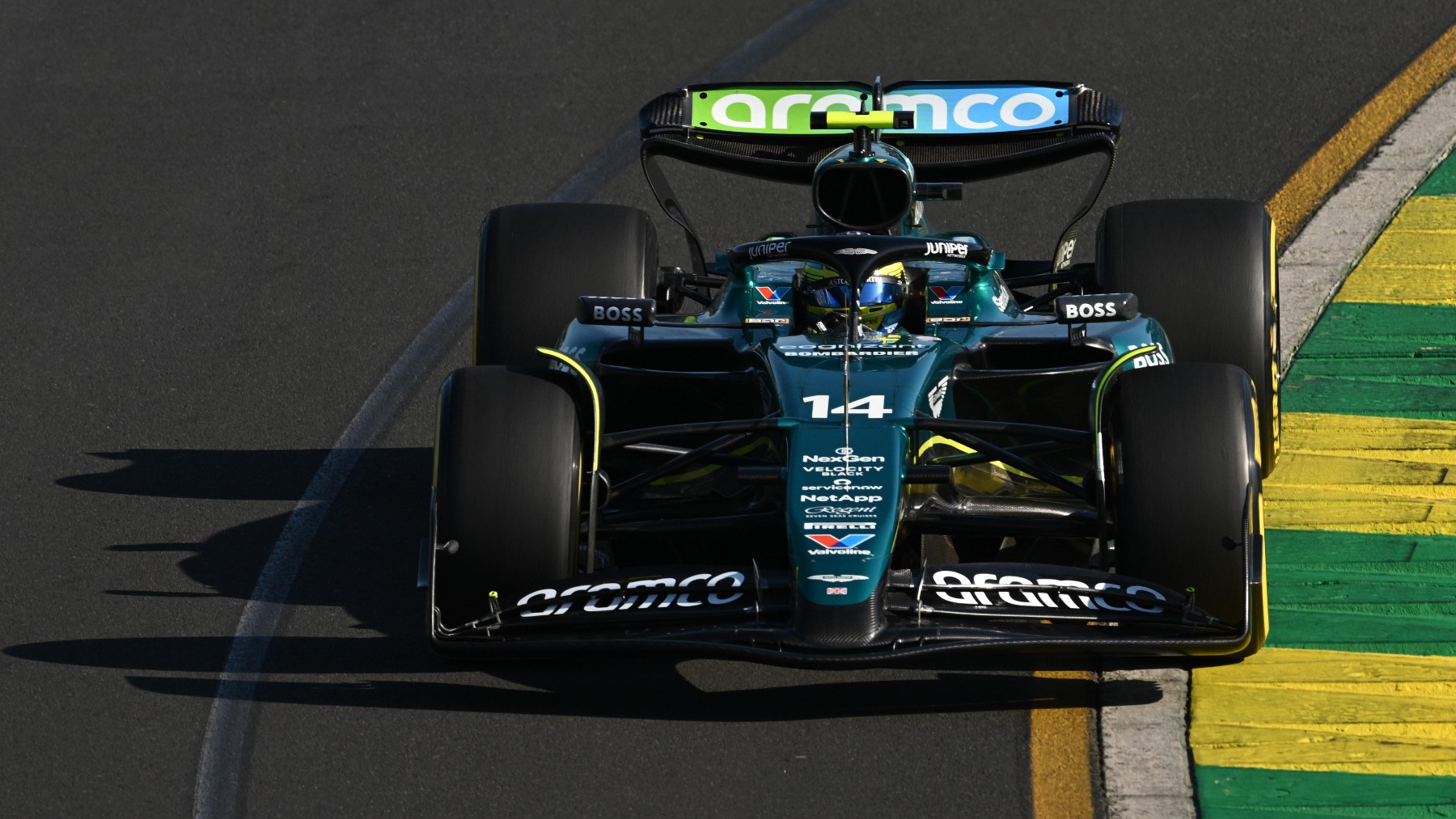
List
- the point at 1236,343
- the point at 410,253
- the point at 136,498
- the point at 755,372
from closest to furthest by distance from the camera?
the point at 755,372, the point at 1236,343, the point at 136,498, the point at 410,253

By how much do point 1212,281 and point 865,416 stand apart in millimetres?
1975

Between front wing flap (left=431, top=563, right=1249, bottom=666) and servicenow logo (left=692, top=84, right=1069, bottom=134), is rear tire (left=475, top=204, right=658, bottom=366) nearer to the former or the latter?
servicenow logo (left=692, top=84, right=1069, bottom=134)

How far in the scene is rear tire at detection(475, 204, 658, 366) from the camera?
884cm

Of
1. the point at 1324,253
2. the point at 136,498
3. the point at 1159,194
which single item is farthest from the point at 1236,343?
the point at 136,498

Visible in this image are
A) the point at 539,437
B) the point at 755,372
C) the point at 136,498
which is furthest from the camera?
the point at 136,498

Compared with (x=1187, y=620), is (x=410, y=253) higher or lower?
higher

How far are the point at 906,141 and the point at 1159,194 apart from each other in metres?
2.76

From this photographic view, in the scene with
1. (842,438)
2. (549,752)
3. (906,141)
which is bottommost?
(549,752)

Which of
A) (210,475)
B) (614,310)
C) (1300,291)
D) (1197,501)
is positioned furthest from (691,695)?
(1300,291)

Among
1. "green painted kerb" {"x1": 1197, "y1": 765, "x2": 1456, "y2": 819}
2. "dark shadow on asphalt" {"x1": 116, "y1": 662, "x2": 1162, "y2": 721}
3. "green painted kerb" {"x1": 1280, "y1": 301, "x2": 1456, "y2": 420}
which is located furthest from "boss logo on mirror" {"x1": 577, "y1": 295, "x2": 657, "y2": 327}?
"green painted kerb" {"x1": 1280, "y1": 301, "x2": 1456, "y2": 420}

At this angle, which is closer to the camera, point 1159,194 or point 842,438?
point 842,438

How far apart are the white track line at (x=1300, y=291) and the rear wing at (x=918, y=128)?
1.41 meters

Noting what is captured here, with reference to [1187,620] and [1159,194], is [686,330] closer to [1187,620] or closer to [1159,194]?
[1187,620]

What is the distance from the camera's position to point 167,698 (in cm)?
734
